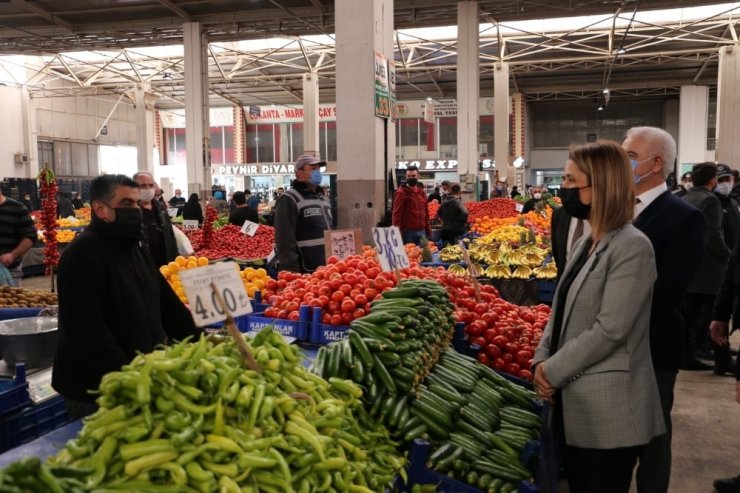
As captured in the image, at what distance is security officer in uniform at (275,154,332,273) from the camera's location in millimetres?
5508

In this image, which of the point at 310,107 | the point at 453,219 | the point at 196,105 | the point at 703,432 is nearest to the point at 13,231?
the point at 703,432

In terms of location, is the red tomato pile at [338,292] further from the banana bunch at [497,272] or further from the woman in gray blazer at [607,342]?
the banana bunch at [497,272]

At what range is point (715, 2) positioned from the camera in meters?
16.2

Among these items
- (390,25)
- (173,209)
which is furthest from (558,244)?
(173,209)

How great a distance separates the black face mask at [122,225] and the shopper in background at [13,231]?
3982 millimetres

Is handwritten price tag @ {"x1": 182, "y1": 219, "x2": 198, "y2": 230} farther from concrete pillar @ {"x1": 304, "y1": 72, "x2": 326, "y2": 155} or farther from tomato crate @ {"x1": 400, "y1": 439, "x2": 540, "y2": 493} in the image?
concrete pillar @ {"x1": 304, "y1": 72, "x2": 326, "y2": 155}

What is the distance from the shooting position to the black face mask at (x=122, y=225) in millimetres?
2873

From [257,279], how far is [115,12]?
1494 centimetres

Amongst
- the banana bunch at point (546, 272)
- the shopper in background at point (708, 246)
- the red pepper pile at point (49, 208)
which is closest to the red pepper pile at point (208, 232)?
the red pepper pile at point (49, 208)

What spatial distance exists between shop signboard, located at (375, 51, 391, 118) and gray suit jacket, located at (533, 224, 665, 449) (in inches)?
216

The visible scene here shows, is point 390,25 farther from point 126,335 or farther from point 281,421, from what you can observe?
point 281,421

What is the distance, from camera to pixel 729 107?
69.6ft

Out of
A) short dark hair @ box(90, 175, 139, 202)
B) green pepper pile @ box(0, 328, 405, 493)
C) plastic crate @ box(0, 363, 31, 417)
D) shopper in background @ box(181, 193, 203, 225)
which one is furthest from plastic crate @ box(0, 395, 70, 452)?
shopper in background @ box(181, 193, 203, 225)

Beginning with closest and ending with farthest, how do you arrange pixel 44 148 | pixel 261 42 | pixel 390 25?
1. pixel 390 25
2. pixel 261 42
3. pixel 44 148
